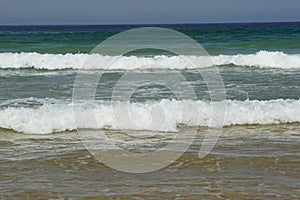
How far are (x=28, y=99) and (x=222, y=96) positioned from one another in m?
4.17

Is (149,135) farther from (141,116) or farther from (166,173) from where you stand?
(166,173)

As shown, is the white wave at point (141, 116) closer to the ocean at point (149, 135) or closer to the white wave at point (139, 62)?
the ocean at point (149, 135)

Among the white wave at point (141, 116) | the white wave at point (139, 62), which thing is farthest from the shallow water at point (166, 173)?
the white wave at point (139, 62)

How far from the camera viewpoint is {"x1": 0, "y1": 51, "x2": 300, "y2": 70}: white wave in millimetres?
17719

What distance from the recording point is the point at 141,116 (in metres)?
8.49

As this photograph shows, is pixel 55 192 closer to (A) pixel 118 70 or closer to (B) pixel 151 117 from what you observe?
(B) pixel 151 117

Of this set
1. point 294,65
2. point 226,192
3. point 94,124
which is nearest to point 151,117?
point 94,124

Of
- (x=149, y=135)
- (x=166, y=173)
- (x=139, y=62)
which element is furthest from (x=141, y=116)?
(x=139, y=62)

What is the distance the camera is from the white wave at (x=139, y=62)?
17.7 meters

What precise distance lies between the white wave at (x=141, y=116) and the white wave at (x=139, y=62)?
8402mm

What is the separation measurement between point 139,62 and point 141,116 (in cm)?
976

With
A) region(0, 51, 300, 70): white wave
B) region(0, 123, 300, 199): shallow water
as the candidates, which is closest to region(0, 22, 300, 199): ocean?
region(0, 123, 300, 199): shallow water

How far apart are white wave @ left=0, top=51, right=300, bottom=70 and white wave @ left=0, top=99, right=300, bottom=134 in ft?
27.6

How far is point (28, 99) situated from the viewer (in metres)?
10.4
